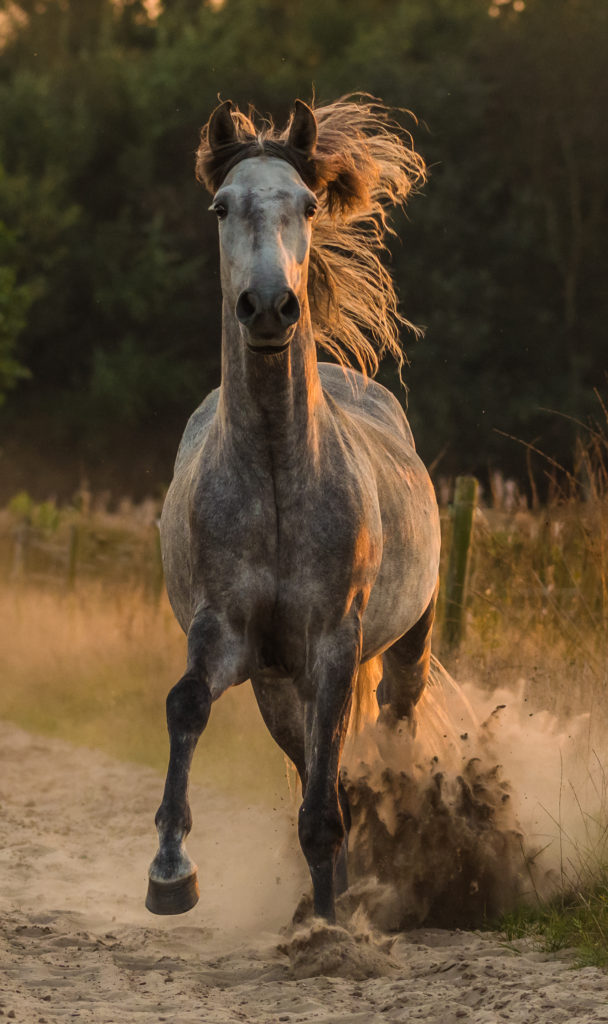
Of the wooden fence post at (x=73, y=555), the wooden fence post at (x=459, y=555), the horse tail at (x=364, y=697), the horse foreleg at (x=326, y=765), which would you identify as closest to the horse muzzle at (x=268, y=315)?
the horse foreleg at (x=326, y=765)

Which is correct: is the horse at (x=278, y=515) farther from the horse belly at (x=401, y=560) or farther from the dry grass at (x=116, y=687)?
the dry grass at (x=116, y=687)

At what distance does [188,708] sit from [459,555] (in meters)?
4.59

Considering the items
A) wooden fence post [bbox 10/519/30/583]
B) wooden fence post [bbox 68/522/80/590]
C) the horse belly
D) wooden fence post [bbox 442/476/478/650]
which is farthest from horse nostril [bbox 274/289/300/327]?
wooden fence post [bbox 10/519/30/583]

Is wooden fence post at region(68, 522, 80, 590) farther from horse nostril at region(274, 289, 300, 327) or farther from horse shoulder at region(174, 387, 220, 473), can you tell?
horse nostril at region(274, 289, 300, 327)

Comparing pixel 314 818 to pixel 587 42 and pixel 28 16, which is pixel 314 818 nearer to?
pixel 587 42

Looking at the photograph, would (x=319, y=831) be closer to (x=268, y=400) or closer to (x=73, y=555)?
(x=268, y=400)

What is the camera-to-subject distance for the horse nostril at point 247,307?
3.89 metres

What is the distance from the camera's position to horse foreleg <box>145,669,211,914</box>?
155 inches

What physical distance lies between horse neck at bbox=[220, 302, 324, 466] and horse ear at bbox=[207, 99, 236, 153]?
587mm

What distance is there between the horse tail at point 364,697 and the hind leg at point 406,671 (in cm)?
54

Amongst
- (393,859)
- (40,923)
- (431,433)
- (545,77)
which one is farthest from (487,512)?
(545,77)

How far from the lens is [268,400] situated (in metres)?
4.49

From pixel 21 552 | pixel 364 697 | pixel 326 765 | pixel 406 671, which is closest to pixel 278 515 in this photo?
pixel 326 765

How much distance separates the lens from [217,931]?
5.31 meters
